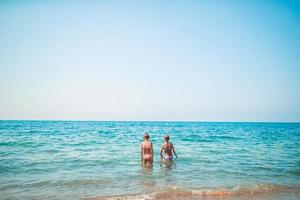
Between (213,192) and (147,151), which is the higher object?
(147,151)

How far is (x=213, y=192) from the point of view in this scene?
263 inches

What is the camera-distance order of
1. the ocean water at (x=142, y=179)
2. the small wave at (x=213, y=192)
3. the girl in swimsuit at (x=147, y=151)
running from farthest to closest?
the girl in swimsuit at (x=147, y=151), the ocean water at (x=142, y=179), the small wave at (x=213, y=192)

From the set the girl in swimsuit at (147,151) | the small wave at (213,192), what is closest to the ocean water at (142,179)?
the small wave at (213,192)

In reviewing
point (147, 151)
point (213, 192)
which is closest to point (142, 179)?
point (147, 151)

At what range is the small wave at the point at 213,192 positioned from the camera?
20.3ft

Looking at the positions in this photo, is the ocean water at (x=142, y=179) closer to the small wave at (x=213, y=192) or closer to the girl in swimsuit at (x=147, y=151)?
the small wave at (x=213, y=192)

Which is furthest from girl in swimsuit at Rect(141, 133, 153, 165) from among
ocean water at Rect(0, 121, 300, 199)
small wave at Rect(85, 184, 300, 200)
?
small wave at Rect(85, 184, 300, 200)

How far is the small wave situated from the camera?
20.3 feet

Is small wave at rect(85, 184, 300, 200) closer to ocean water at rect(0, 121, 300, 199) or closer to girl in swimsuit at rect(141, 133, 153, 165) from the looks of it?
ocean water at rect(0, 121, 300, 199)

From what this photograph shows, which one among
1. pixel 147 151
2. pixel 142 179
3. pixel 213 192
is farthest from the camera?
pixel 147 151

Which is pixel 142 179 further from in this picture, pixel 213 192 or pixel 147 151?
pixel 213 192

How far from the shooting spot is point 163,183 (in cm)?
755

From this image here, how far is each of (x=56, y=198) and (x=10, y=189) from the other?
1779 millimetres

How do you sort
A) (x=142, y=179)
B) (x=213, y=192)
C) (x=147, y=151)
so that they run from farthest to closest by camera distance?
(x=147, y=151)
(x=142, y=179)
(x=213, y=192)
